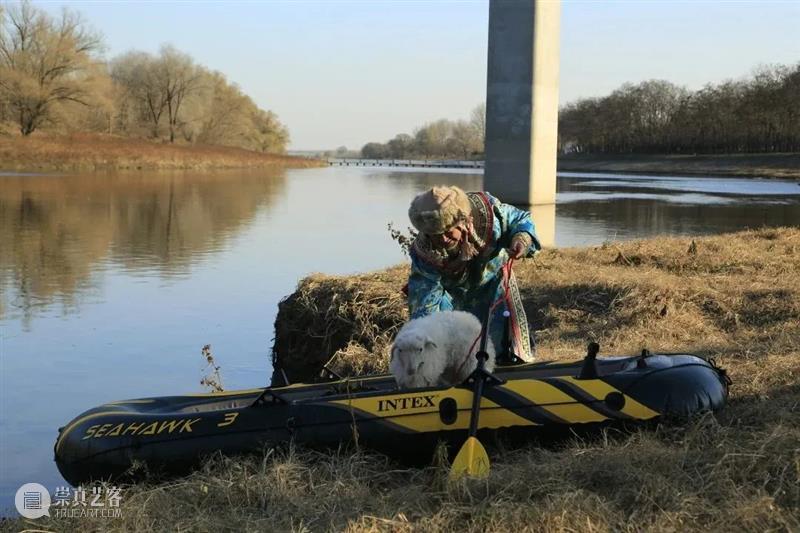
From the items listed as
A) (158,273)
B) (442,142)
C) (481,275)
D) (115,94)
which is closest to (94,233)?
(158,273)

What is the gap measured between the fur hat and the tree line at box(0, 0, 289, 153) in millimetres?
55600

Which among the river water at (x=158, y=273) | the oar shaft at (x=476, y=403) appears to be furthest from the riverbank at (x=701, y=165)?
the oar shaft at (x=476, y=403)

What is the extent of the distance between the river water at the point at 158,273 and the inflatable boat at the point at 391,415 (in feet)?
3.15

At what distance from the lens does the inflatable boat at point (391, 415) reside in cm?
383

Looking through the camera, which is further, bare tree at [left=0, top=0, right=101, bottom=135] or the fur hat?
bare tree at [left=0, top=0, right=101, bottom=135]

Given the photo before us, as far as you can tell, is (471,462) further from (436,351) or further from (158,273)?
(158,273)

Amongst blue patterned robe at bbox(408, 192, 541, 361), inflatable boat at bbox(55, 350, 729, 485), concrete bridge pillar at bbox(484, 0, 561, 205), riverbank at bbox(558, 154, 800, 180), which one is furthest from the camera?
riverbank at bbox(558, 154, 800, 180)

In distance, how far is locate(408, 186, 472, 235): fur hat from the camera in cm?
431

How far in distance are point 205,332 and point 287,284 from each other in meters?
2.73

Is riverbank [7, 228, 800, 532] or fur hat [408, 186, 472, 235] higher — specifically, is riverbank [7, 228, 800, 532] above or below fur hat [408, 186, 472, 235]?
below

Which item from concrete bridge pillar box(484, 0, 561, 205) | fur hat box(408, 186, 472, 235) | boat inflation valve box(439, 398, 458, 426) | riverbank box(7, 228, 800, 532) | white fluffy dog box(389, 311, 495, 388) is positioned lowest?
riverbank box(7, 228, 800, 532)

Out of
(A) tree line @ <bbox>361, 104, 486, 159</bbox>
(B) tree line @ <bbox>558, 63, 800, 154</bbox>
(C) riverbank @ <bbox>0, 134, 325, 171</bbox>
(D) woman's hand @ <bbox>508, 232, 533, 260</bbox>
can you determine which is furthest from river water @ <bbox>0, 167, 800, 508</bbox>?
(A) tree line @ <bbox>361, 104, 486, 159</bbox>

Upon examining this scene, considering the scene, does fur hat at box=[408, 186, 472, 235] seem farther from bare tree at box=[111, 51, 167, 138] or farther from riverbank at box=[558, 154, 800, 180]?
bare tree at box=[111, 51, 167, 138]

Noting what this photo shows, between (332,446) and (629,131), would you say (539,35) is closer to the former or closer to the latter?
(332,446)
